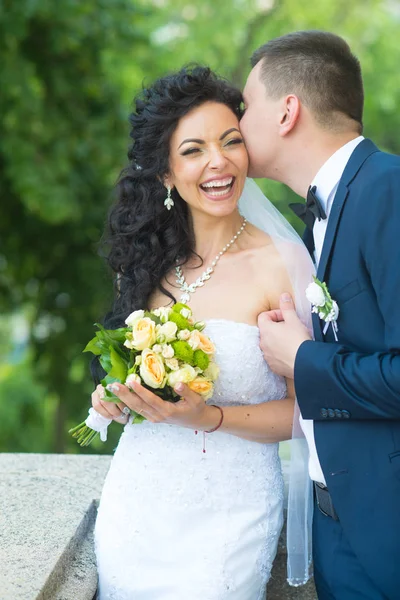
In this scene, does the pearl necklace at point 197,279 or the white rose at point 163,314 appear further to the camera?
the pearl necklace at point 197,279

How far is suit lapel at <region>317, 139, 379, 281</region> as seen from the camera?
2.45 m

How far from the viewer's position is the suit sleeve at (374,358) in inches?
87.8

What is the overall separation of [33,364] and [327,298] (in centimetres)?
674

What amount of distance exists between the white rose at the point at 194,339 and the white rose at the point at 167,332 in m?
0.06

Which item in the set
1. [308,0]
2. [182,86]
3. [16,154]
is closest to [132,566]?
[182,86]

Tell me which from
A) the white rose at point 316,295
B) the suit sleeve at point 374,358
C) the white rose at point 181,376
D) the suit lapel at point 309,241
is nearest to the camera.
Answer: the suit sleeve at point 374,358

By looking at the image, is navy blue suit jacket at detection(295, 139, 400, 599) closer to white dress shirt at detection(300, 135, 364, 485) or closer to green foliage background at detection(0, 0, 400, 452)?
white dress shirt at detection(300, 135, 364, 485)

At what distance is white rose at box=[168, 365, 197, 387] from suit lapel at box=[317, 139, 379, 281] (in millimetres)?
518

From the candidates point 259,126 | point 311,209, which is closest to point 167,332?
point 311,209

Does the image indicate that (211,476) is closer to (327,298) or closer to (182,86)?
(327,298)

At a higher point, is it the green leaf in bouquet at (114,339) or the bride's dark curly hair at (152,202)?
the bride's dark curly hair at (152,202)

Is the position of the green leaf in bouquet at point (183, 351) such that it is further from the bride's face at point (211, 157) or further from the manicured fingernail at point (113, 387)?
the bride's face at point (211, 157)

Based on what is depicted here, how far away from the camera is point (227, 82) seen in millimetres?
3217

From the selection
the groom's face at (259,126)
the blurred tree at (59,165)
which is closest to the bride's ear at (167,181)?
the groom's face at (259,126)
